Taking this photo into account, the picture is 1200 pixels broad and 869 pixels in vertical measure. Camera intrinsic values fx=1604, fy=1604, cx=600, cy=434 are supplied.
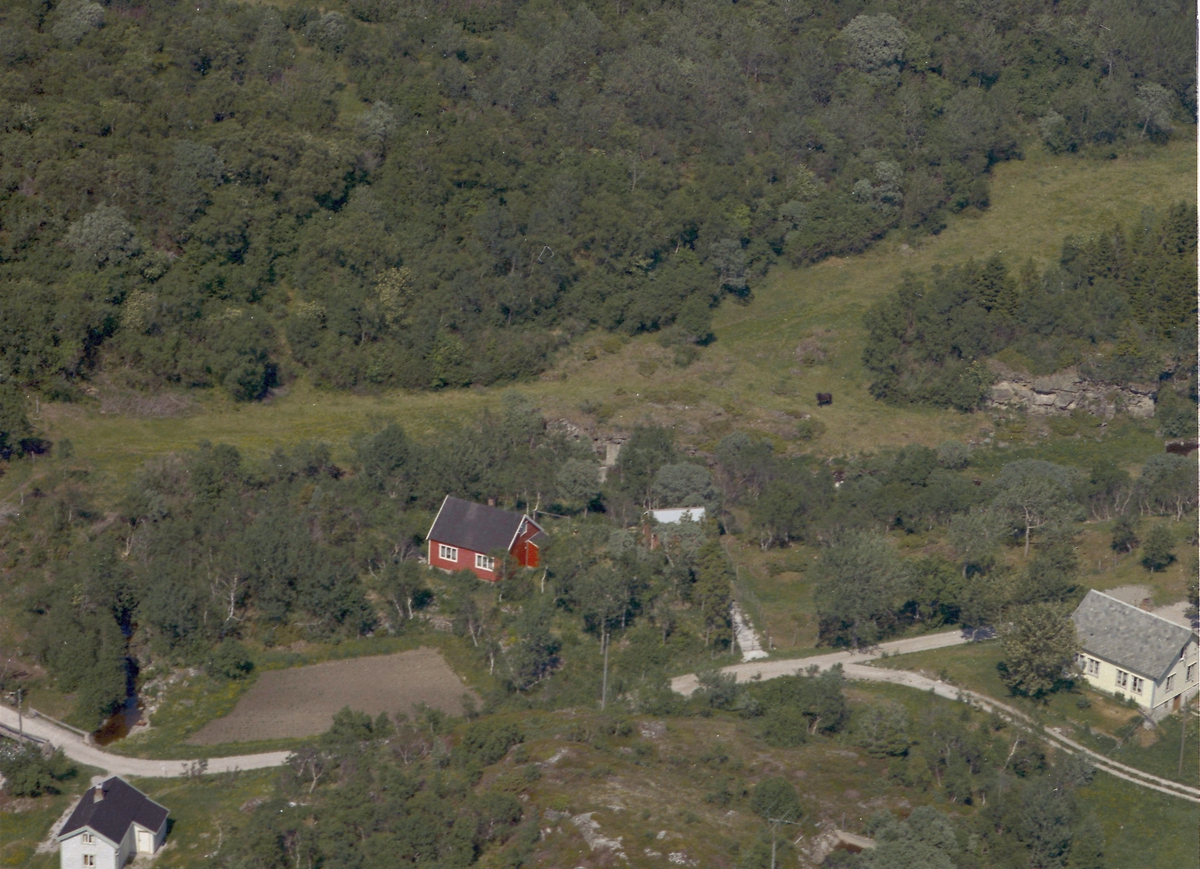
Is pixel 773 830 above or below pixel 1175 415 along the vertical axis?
below

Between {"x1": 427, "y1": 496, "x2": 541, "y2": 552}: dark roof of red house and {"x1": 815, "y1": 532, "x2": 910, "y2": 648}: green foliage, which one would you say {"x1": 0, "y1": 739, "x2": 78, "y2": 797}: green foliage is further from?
{"x1": 815, "y1": 532, "x2": 910, "y2": 648}: green foliage

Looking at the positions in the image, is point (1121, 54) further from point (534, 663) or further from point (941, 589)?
point (534, 663)

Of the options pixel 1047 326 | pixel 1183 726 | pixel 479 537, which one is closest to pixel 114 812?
pixel 479 537

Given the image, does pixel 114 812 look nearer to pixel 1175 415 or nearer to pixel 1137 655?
pixel 1137 655

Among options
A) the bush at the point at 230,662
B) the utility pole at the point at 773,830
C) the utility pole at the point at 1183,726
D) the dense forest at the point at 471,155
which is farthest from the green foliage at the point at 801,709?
the dense forest at the point at 471,155

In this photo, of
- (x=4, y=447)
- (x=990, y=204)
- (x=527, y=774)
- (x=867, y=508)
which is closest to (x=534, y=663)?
(x=527, y=774)

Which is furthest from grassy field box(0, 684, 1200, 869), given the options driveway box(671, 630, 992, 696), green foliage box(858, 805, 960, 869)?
driveway box(671, 630, 992, 696)
